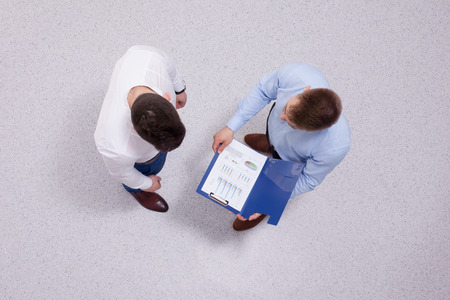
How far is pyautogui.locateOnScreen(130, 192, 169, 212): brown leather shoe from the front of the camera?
1522 millimetres

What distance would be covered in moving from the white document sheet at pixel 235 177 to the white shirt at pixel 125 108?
0.30m

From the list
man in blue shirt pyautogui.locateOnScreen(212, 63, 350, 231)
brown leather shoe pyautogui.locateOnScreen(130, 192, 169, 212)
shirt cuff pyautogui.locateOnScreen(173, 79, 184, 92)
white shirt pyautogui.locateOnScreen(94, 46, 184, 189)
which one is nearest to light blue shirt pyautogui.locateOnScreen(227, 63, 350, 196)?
man in blue shirt pyautogui.locateOnScreen(212, 63, 350, 231)

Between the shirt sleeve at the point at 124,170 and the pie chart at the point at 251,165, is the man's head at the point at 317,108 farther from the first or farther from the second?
the shirt sleeve at the point at 124,170

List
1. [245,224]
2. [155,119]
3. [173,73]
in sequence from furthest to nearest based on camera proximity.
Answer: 1. [245,224]
2. [173,73]
3. [155,119]

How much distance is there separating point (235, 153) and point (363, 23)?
1.30 metres

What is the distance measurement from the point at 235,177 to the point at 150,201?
1.91ft

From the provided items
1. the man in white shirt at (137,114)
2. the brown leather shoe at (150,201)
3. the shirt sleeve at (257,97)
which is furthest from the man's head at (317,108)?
the brown leather shoe at (150,201)

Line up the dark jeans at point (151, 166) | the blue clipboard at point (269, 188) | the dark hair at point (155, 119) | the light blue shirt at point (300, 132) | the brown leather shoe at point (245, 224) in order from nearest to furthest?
the dark hair at point (155, 119)
the light blue shirt at point (300, 132)
the blue clipboard at point (269, 188)
the dark jeans at point (151, 166)
the brown leather shoe at point (245, 224)

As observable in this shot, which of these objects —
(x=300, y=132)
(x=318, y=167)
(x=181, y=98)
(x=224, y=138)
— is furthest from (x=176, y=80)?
(x=318, y=167)

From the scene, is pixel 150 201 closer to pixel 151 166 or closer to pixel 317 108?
pixel 151 166

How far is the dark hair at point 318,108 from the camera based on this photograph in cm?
88

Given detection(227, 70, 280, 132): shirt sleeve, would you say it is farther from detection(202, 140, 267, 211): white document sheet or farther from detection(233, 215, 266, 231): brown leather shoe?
detection(233, 215, 266, 231): brown leather shoe

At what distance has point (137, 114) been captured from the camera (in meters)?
0.81

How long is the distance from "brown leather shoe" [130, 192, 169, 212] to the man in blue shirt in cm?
52
